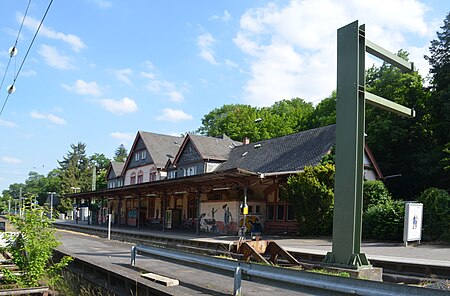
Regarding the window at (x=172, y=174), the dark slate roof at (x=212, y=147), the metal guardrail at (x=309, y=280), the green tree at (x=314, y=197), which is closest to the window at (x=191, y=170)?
the dark slate roof at (x=212, y=147)

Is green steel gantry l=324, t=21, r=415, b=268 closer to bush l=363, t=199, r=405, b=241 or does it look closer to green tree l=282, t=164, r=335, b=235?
bush l=363, t=199, r=405, b=241

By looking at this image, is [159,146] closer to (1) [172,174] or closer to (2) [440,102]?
(1) [172,174]

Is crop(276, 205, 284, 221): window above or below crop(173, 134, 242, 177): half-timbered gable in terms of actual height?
below

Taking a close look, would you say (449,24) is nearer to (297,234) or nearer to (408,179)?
(408,179)

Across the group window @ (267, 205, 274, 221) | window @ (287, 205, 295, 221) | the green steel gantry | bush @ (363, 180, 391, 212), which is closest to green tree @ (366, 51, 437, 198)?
bush @ (363, 180, 391, 212)

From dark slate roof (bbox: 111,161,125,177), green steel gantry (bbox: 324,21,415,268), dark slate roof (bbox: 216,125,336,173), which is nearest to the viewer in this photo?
green steel gantry (bbox: 324,21,415,268)

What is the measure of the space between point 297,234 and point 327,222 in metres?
2.36

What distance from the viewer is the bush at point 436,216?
21.8m

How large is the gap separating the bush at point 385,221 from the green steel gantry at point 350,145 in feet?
52.0

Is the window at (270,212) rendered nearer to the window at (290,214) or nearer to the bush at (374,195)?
the window at (290,214)

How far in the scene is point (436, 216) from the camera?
22.3 metres

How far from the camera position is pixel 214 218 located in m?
33.4

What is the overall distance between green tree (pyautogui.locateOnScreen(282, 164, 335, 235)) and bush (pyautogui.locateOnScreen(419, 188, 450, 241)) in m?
4.90

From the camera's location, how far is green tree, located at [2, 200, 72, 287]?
23.6ft
